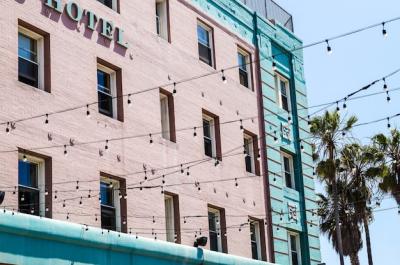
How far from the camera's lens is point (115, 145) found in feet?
73.8

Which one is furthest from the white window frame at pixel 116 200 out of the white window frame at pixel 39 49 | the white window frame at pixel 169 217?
the white window frame at pixel 39 49

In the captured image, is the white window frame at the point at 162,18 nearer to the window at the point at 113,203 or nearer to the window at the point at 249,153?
the window at the point at 249,153

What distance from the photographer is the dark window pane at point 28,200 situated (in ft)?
64.1

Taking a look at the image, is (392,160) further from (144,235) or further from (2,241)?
(2,241)

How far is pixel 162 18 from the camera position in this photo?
2619 centimetres

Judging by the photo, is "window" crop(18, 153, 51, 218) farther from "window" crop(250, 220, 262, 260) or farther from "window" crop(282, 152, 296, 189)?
"window" crop(282, 152, 296, 189)

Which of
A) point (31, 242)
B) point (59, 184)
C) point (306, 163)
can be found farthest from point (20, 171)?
point (306, 163)

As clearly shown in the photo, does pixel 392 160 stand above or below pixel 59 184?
above

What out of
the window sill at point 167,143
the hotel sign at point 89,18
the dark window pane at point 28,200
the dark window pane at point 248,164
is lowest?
the dark window pane at point 28,200

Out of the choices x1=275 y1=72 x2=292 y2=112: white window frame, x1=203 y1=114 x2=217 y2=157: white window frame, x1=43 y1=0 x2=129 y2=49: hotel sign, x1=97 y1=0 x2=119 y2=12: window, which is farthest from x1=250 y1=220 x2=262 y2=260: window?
x1=97 y1=0 x2=119 y2=12: window

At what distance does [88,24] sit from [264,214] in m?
9.57

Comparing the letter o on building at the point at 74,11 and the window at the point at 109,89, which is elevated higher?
the letter o on building at the point at 74,11

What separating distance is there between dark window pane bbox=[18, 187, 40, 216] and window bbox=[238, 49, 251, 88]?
11.4 meters

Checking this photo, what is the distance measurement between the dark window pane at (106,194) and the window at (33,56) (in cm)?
290
